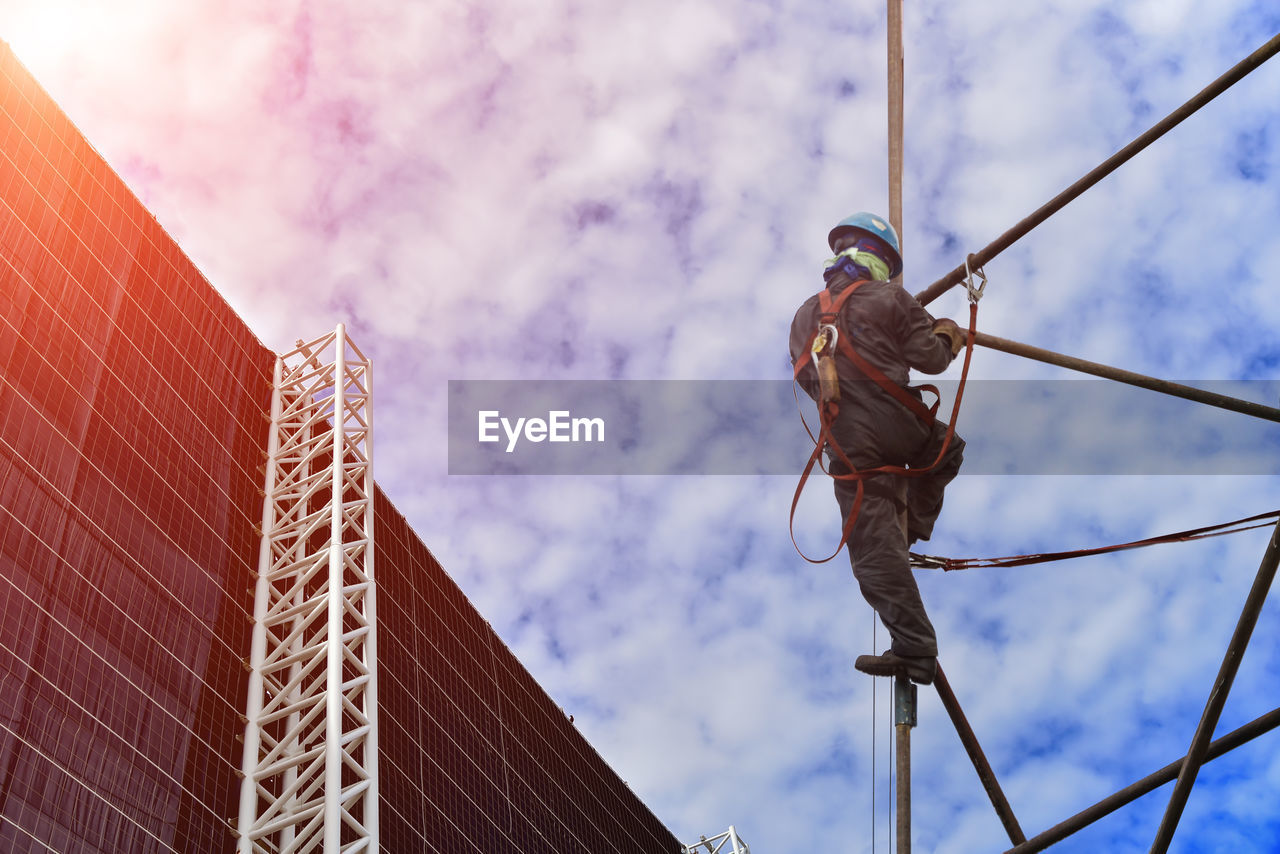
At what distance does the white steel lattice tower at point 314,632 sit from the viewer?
50.0ft

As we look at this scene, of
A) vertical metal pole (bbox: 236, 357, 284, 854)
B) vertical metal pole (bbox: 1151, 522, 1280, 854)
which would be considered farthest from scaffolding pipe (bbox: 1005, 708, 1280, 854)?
vertical metal pole (bbox: 236, 357, 284, 854)

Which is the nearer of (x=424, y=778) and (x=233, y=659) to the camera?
(x=233, y=659)

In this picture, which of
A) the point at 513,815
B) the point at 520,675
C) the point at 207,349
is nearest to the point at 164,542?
the point at 207,349

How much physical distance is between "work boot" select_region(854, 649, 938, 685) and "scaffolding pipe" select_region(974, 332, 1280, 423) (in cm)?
199

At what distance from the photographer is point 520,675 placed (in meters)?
25.5

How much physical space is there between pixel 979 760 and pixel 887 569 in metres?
1.33

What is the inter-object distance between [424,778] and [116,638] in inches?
272

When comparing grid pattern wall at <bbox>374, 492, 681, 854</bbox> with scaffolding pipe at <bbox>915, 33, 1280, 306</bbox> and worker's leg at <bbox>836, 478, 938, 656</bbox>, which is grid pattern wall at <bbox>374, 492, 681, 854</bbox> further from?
scaffolding pipe at <bbox>915, 33, 1280, 306</bbox>

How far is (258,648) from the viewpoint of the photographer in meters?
16.5

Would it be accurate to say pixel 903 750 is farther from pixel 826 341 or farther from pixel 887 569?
pixel 826 341

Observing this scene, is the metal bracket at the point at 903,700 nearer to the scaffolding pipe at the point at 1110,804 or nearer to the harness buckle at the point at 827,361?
the scaffolding pipe at the point at 1110,804

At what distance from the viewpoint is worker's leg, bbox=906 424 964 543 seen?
23.7 feet

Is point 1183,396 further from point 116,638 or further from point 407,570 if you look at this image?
point 407,570

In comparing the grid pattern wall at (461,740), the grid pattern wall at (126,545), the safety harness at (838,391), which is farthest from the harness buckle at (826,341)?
the grid pattern wall at (461,740)
